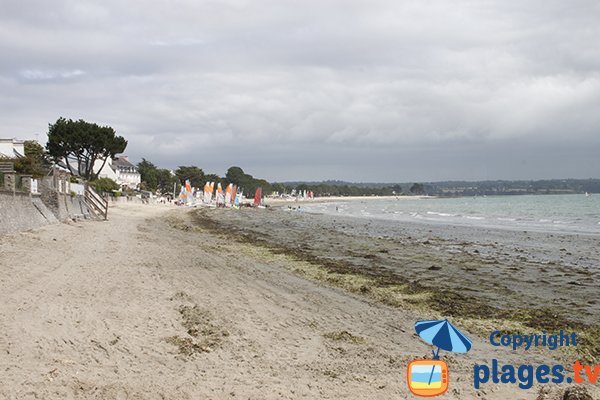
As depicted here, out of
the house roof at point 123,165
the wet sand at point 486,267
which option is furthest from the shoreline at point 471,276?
the house roof at point 123,165

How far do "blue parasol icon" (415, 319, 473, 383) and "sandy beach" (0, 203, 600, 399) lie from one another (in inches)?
61.8

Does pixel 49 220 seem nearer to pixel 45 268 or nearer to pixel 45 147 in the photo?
pixel 45 268

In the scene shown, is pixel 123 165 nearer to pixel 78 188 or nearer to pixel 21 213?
pixel 78 188

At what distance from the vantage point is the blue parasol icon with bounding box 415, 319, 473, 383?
4389 millimetres

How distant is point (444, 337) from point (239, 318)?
5.20m

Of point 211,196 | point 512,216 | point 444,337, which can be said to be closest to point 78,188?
point 444,337

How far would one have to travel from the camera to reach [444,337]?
448 centimetres

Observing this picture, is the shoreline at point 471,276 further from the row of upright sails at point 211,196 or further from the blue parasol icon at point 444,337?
the row of upright sails at point 211,196

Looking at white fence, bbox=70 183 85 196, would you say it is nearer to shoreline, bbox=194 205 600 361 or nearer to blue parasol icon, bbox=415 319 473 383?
shoreline, bbox=194 205 600 361

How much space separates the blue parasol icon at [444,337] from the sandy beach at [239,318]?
5.15 feet

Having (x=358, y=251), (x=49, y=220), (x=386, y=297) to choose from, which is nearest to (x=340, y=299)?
(x=386, y=297)

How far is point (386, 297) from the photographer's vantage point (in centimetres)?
1232

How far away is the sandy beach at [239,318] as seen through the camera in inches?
233

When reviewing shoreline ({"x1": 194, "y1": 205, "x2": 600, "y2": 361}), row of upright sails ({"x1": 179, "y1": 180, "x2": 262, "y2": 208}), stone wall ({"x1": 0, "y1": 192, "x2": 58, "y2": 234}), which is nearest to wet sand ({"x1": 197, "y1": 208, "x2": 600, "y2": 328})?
shoreline ({"x1": 194, "y1": 205, "x2": 600, "y2": 361})
